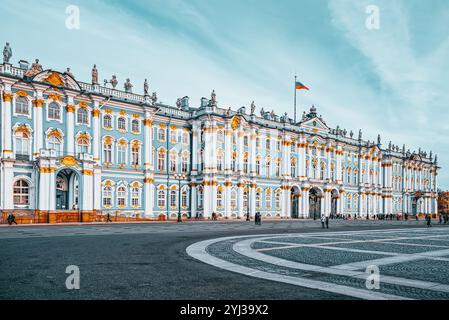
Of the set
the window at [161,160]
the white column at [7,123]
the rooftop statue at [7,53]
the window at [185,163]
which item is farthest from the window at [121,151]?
the rooftop statue at [7,53]

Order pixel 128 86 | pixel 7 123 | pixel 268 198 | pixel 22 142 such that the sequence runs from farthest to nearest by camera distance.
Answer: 1. pixel 268 198
2. pixel 128 86
3. pixel 22 142
4. pixel 7 123

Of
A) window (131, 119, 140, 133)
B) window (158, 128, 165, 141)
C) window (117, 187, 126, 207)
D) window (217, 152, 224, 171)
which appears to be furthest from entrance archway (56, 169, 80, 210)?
window (217, 152, 224, 171)

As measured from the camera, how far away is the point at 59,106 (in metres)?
43.2

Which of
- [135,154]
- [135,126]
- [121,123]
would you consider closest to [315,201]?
[135,154]

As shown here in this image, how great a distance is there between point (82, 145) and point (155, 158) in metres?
10.8

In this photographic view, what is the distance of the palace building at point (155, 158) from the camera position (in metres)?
40.2

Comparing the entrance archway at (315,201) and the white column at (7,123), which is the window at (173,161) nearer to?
the white column at (7,123)

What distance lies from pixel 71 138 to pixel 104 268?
117ft

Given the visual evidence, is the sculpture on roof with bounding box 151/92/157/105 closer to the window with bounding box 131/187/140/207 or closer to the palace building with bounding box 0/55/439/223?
the palace building with bounding box 0/55/439/223

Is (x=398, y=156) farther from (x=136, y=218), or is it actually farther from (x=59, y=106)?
(x=59, y=106)

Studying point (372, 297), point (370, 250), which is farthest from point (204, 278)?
point (370, 250)

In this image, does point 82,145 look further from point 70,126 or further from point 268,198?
point 268,198

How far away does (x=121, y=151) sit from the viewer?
48688 millimetres

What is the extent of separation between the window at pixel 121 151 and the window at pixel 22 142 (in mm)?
10886
